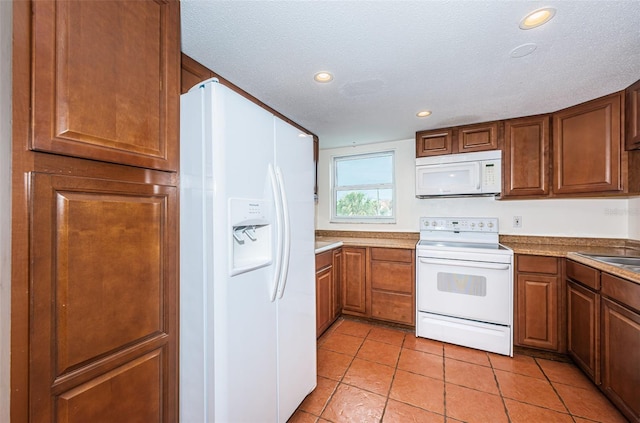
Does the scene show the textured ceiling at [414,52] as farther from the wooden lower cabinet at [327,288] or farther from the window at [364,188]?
the wooden lower cabinet at [327,288]

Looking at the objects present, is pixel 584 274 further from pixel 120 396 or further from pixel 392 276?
pixel 120 396

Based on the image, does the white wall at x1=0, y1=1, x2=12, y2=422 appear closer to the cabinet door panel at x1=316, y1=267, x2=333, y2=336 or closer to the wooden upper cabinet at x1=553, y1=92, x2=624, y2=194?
the cabinet door panel at x1=316, y1=267, x2=333, y2=336

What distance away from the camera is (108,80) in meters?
0.88

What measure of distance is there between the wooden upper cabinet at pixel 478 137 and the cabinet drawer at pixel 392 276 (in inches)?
53.1

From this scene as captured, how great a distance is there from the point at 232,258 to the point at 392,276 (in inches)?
83.4

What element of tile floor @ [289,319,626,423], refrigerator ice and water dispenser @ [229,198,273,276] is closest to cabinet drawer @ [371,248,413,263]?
tile floor @ [289,319,626,423]

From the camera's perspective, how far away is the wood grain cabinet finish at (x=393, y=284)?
2801 millimetres

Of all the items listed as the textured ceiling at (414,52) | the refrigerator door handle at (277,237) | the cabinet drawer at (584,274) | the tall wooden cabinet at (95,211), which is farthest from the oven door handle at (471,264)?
the tall wooden cabinet at (95,211)

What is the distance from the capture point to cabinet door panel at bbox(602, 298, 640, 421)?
59.1 inches

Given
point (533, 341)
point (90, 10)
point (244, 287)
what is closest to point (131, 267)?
point (244, 287)

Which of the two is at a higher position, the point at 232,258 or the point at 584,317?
the point at 232,258

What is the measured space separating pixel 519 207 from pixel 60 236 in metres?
3.50

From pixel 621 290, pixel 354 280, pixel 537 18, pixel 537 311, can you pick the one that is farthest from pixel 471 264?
pixel 537 18

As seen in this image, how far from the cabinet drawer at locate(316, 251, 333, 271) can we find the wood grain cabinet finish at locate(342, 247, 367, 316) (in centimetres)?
33
